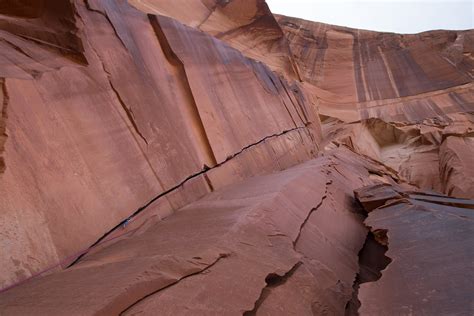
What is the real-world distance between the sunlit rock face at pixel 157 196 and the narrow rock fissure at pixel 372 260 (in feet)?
0.05

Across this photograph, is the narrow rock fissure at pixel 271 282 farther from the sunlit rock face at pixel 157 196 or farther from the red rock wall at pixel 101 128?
the red rock wall at pixel 101 128

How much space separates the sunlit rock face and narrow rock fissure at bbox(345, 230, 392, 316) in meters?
0.02

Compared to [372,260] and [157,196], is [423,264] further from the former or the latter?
[157,196]

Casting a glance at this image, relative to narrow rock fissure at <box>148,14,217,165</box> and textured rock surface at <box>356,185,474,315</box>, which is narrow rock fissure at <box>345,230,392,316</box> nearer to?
textured rock surface at <box>356,185,474,315</box>

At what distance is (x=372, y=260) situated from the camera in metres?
2.66

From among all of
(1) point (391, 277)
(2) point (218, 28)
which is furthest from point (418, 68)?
(1) point (391, 277)

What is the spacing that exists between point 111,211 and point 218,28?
10.1 m

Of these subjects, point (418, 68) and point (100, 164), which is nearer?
point (100, 164)

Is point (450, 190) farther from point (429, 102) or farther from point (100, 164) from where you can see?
point (429, 102)

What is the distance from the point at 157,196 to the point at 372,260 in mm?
1784

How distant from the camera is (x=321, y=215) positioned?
3105 mm

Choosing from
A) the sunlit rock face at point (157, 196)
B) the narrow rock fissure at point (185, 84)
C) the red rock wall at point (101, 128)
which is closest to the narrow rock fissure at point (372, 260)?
the sunlit rock face at point (157, 196)

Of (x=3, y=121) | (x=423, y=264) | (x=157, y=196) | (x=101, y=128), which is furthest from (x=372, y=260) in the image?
(x=3, y=121)

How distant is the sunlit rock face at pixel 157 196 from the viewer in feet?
5.32
